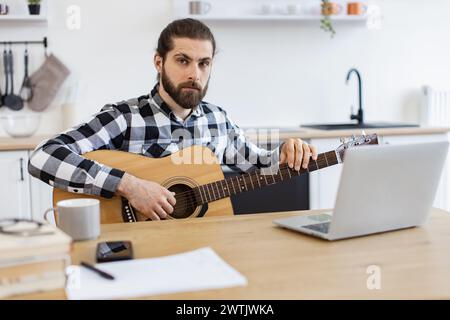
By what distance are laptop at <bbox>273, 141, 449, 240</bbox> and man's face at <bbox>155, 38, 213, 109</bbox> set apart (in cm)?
78

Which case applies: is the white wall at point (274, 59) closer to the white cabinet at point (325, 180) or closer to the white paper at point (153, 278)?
the white cabinet at point (325, 180)

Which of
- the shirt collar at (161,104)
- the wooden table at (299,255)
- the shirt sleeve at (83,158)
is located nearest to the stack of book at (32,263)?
the wooden table at (299,255)

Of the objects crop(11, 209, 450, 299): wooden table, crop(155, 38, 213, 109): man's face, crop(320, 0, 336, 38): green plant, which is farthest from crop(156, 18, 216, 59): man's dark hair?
crop(320, 0, 336, 38): green plant

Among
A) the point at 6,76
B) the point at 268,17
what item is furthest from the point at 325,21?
the point at 6,76

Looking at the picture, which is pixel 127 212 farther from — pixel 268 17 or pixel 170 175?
pixel 268 17

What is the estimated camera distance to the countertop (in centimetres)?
298

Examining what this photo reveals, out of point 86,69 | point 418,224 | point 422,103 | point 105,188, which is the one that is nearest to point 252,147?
point 105,188

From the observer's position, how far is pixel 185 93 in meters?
2.11

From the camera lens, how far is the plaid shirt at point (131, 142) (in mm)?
1813

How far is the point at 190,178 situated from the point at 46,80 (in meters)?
1.96

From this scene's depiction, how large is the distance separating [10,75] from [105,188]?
2013 millimetres

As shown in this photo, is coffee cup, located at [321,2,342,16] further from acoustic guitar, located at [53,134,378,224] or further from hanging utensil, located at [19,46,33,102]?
acoustic guitar, located at [53,134,378,224]

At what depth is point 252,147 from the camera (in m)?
2.27
